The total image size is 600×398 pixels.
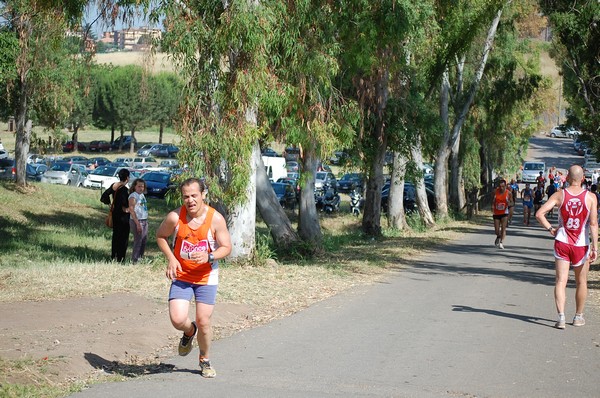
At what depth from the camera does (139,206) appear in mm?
16094

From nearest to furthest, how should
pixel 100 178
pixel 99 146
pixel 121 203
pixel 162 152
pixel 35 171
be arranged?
pixel 121 203, pixel 100 178, pixel 35 171, pixel 162 152, pixel 99 146

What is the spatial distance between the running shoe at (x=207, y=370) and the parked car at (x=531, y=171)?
69102 mm

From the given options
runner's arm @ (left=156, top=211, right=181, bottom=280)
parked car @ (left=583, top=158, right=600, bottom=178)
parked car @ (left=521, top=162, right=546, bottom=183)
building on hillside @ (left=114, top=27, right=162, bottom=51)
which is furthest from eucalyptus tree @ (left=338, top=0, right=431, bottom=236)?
parked car @ (left=521, top=162, right=546, bottom=183)

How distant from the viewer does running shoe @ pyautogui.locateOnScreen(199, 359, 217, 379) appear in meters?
7.94

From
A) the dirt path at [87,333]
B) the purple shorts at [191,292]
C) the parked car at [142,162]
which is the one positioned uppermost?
the purple shorts at [191,292]

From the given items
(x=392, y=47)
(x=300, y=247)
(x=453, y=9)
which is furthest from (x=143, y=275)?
(x=453, y=9)

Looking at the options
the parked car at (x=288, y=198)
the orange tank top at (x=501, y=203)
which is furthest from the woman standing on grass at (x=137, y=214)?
the parked car at (x=288, y=198)

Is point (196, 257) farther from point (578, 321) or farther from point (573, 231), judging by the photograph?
point (578, 321)

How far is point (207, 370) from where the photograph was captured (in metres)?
7.95

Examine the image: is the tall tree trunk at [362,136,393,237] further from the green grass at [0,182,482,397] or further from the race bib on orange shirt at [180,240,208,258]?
the race bib on orange shirt at [180,240,208,258]

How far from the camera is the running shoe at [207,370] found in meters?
7.94

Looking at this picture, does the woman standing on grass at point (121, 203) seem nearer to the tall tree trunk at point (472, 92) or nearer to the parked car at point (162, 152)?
the tall tree trunk at point (472, 92)

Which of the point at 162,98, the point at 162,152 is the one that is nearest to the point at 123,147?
the point at 162,98

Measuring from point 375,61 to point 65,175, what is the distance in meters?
35.5
